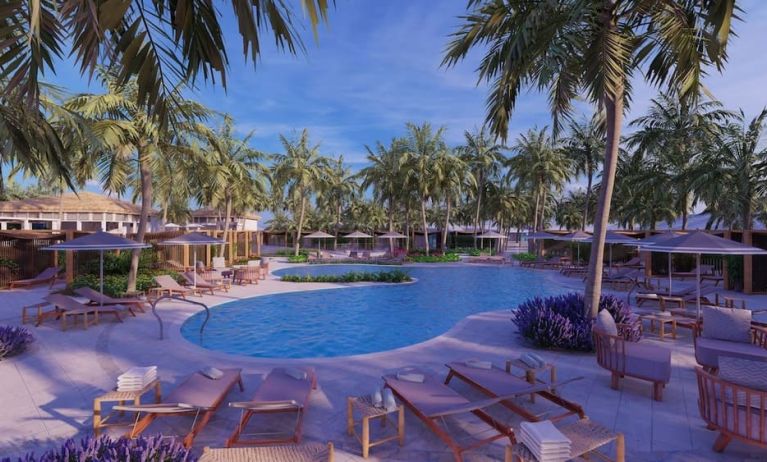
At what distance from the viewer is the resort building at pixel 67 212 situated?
26.1 metres

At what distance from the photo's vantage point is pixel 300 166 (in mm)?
30484

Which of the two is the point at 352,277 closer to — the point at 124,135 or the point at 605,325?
the point at 124,135

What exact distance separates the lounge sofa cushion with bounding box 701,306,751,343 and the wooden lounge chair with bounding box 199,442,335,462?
6.75m

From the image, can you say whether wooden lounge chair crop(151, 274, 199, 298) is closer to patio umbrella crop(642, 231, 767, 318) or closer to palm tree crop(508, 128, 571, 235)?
patio umbrella crop(642, 231, 767, 318)

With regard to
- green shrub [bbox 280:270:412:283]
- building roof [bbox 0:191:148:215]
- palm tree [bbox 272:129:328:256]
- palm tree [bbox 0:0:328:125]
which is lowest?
green shrub [bbox 280:270:412:283]

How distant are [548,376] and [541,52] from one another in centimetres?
516

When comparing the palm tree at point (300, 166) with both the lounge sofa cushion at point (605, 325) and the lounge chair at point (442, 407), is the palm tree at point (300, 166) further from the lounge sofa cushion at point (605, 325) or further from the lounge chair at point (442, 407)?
the lounge chair at point (442, 407)

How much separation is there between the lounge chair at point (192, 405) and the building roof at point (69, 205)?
26.4 metres

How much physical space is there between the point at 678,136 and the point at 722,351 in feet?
69.5

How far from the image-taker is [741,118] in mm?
18531

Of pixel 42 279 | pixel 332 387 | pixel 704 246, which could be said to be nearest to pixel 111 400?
pixel 332 387

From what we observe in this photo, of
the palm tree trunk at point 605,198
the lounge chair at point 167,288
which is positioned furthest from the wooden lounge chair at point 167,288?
the palm tree trunk at point 605,198

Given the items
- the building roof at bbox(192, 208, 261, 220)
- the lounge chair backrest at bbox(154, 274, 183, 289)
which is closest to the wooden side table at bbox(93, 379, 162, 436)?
the lounge chair backrest at bbox(154, 274, 183, 289)

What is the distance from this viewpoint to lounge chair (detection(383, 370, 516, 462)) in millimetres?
3740
